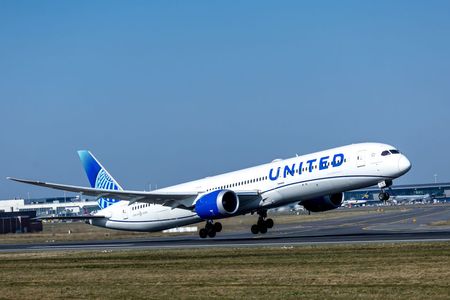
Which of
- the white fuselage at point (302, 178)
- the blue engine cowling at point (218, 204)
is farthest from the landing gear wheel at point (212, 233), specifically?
the blue engine cowling at point (218, 204)

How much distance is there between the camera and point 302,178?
52500mm

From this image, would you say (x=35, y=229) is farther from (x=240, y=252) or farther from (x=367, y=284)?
(x=367, y=284)

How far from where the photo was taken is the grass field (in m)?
23.6

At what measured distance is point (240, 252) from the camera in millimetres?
39719

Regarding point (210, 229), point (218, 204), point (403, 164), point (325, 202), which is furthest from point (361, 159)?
point (210, 229)

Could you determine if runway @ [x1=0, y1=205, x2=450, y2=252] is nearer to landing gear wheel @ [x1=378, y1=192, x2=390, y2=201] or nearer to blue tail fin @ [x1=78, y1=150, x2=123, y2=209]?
landing gear wheel @ [x1=378, y1=192, x2=390, y2=201]

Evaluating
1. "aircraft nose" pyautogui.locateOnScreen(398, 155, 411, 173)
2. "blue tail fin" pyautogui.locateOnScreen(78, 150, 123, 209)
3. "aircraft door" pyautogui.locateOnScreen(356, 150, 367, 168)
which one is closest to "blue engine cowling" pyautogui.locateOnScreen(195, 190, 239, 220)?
"aircraft door" pyautogui.locateOnScreen(356, 150, 367, 168)

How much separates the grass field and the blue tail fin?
77.0 ft

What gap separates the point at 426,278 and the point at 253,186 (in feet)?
100

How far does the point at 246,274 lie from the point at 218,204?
81.4ft

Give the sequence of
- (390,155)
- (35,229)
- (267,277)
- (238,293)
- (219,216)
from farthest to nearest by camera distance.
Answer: (35,229) → (219,216) → (390,155) → (267,277) → (238,293)

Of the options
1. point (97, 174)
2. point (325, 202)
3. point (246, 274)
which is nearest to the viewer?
point (246, 274)

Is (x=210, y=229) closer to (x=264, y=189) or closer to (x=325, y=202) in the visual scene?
(x=264, y=189)

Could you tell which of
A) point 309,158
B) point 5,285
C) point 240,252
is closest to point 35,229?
point 309,158
